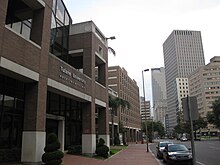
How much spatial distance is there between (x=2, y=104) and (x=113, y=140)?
36776mm

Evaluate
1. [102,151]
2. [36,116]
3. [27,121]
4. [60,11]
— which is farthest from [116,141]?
[36,116]

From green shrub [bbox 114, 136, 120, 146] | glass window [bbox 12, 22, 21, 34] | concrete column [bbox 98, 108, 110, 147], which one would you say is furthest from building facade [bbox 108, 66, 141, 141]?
glass window [bbox 12, 22, 21, 34]

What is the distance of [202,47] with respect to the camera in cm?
18900

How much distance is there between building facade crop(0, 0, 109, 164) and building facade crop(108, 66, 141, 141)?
4046 cm

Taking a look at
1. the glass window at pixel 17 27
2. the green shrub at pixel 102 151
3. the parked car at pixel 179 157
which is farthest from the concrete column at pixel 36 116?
the green shrub at pixel 102 151

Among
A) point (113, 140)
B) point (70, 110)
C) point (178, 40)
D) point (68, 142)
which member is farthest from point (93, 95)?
point (178, 40)

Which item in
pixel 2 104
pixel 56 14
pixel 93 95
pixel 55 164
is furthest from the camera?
pixel 93 95

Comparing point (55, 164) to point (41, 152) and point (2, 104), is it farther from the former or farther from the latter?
point (2, 104)

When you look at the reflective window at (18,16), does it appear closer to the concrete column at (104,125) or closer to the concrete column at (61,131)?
the concrete column at (61,131)

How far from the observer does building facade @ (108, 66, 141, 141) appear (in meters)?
78.0

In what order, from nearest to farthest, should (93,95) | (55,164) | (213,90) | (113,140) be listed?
(55,164) < (93,95) < (113,140) < (213,90)

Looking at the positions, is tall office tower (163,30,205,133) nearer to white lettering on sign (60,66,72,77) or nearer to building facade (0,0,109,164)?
building facade (0,0,109,164)

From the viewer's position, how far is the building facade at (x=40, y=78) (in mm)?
13234

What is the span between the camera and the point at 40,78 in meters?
14.5
